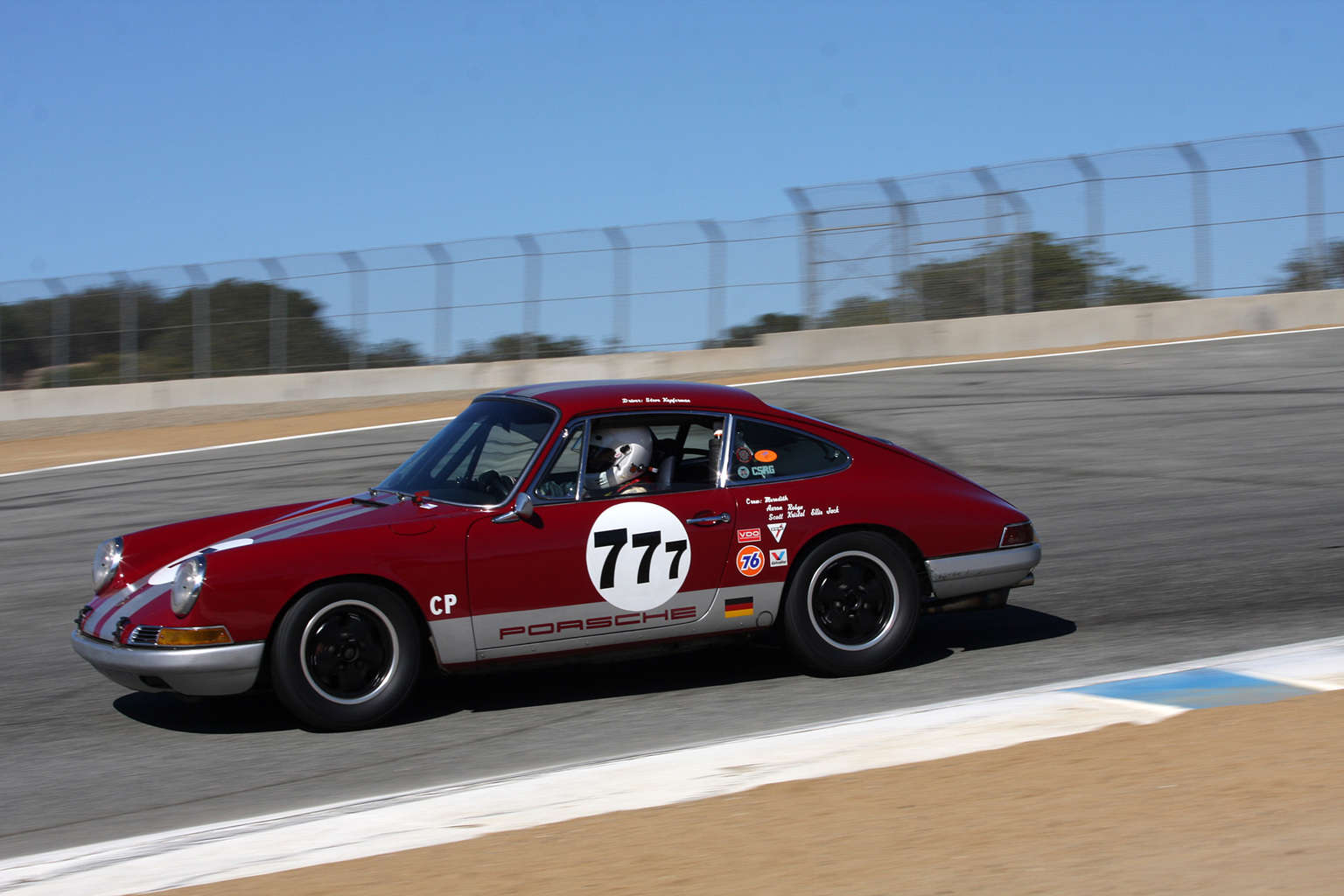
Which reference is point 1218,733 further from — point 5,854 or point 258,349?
point 258,349

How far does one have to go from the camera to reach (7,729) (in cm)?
556

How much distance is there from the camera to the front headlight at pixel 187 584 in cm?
502

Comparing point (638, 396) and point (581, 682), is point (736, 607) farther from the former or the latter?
point (638, 396)

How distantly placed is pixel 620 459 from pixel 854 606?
1292mm

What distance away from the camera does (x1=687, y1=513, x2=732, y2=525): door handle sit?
564cm

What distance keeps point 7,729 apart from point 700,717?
9.91 ft

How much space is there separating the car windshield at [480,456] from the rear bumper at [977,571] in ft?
6.43

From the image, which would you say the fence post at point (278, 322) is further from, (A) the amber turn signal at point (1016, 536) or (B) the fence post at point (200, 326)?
(A) the amber turn signal at point (1016, 536)

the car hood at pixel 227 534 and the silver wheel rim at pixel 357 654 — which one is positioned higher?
the car hood at pixel 227 534

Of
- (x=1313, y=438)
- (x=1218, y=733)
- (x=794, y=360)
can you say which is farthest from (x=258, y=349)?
(x=1218, y=733)

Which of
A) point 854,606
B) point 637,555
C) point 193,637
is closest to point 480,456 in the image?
point 637,555

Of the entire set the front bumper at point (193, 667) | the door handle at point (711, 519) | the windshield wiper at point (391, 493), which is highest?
the windshield wiper at point (391, 493)

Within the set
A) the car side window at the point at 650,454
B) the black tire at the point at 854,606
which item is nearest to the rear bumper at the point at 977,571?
the black tire at the point at 854,606

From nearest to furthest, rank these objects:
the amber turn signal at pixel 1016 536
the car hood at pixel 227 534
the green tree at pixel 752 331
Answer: the car hood at pixel 227 534 < the amber turn signal at pixel 1016 536 < the green tree at pixel 752 331
